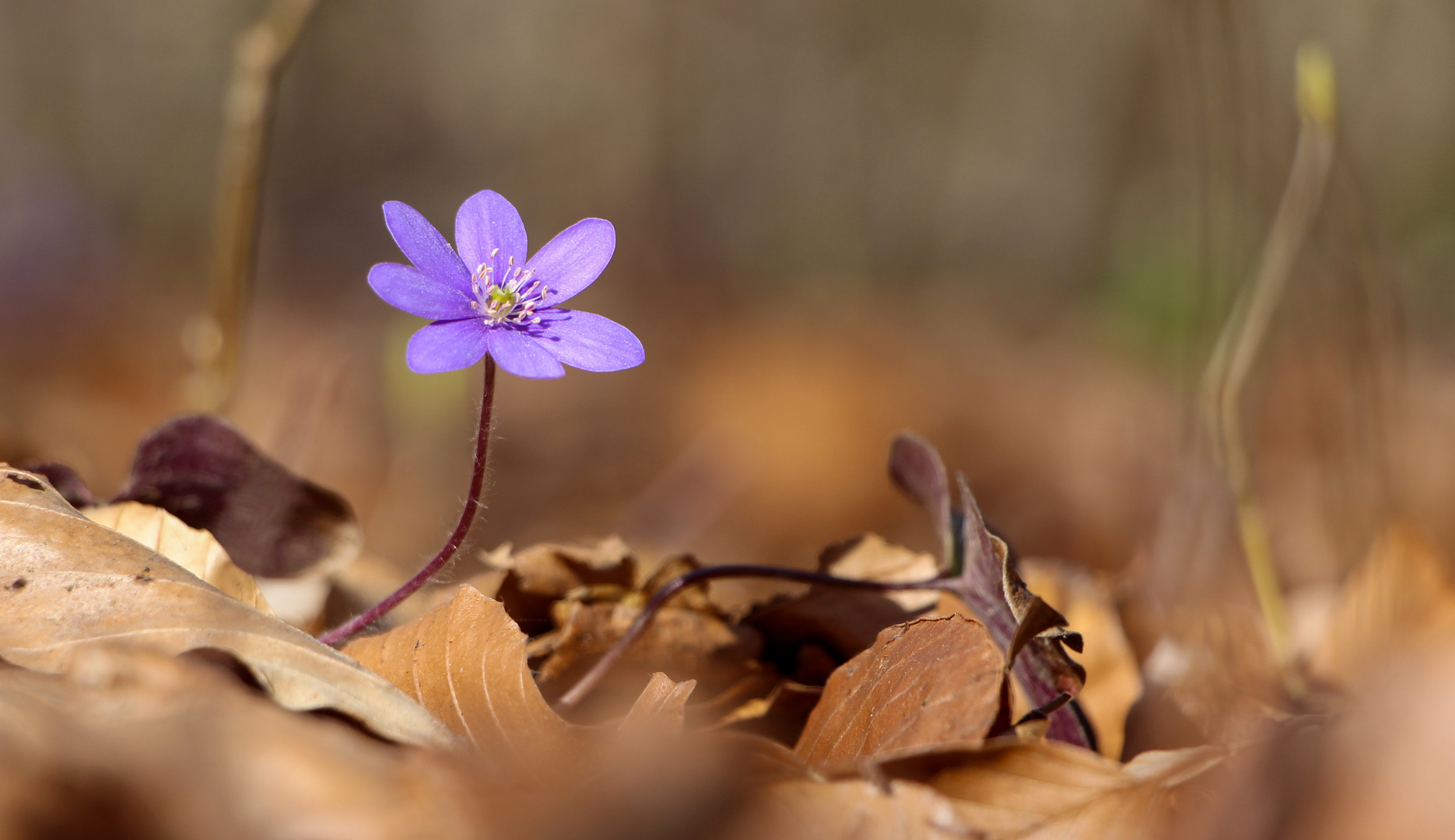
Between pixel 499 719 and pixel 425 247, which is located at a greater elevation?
pixel 425 247

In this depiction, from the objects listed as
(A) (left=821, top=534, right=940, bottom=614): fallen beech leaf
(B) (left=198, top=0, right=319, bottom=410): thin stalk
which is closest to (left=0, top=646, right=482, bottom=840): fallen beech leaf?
(A) (left=821, top=534, right=940, bottom=614): fallen beech leaf

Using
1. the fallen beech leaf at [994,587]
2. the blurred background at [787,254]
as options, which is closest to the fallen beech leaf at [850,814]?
the fallen beech leaf at [994,587]


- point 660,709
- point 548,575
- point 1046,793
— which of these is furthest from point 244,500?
point 1046,793

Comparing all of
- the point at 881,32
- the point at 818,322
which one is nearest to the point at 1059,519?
the point at 818,322

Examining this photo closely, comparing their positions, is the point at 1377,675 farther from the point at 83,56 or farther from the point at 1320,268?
the point at 83,56

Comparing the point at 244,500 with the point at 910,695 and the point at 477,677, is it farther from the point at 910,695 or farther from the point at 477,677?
the point at 910,695
